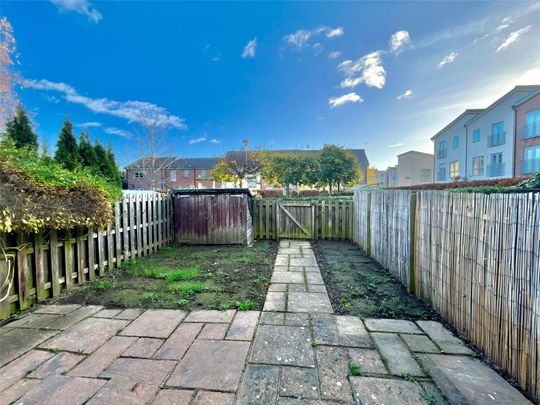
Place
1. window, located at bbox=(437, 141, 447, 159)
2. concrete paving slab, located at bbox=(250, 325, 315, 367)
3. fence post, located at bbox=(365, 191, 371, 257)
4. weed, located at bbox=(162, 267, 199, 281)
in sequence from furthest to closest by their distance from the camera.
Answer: window, located at bbox=(437, 141, 447, 159)
fence post, located at bbox=(365, 191, 371, 257)
weed, located at bbox=(162, 267, 199, 281)
concrete paving slab, located at bbox=(250, 325, 315, 367)

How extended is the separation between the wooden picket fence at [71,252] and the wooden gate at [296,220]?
384 centimetres

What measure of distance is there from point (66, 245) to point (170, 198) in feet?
11.7

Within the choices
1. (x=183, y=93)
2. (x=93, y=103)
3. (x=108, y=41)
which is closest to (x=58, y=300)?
(x=108, y=41)

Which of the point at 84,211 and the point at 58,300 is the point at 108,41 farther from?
the point at 58,300

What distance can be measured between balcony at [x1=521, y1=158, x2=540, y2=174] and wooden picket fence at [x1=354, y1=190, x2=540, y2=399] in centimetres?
2330

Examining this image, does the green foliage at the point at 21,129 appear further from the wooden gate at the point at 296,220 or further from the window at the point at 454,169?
the window at the point at 454,169

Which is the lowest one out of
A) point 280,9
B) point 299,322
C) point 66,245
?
point 299,322

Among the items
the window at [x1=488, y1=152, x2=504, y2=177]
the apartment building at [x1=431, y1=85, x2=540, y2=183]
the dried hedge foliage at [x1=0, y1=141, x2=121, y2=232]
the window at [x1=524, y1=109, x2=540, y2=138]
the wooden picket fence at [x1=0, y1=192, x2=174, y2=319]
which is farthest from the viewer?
the window at [x1=488, y1=152, x2=504, y2=177]

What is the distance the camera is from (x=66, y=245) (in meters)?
3.75

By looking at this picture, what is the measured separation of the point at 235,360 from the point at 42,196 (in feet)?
10.3

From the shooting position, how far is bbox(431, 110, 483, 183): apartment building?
25.4 m

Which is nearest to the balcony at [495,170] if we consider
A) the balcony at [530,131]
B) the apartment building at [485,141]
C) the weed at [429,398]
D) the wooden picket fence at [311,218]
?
the apartment building at [485,141]

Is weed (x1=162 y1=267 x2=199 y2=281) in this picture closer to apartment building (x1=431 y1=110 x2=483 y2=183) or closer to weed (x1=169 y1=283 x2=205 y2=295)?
weed (x1=169 y1=283 x2=205 y2=295)

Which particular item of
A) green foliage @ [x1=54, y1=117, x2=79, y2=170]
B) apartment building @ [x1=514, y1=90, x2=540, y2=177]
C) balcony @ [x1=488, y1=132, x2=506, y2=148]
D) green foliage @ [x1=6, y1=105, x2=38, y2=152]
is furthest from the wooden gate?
balcony @ [x1=488, y1=132, x2=506, y2=148]
